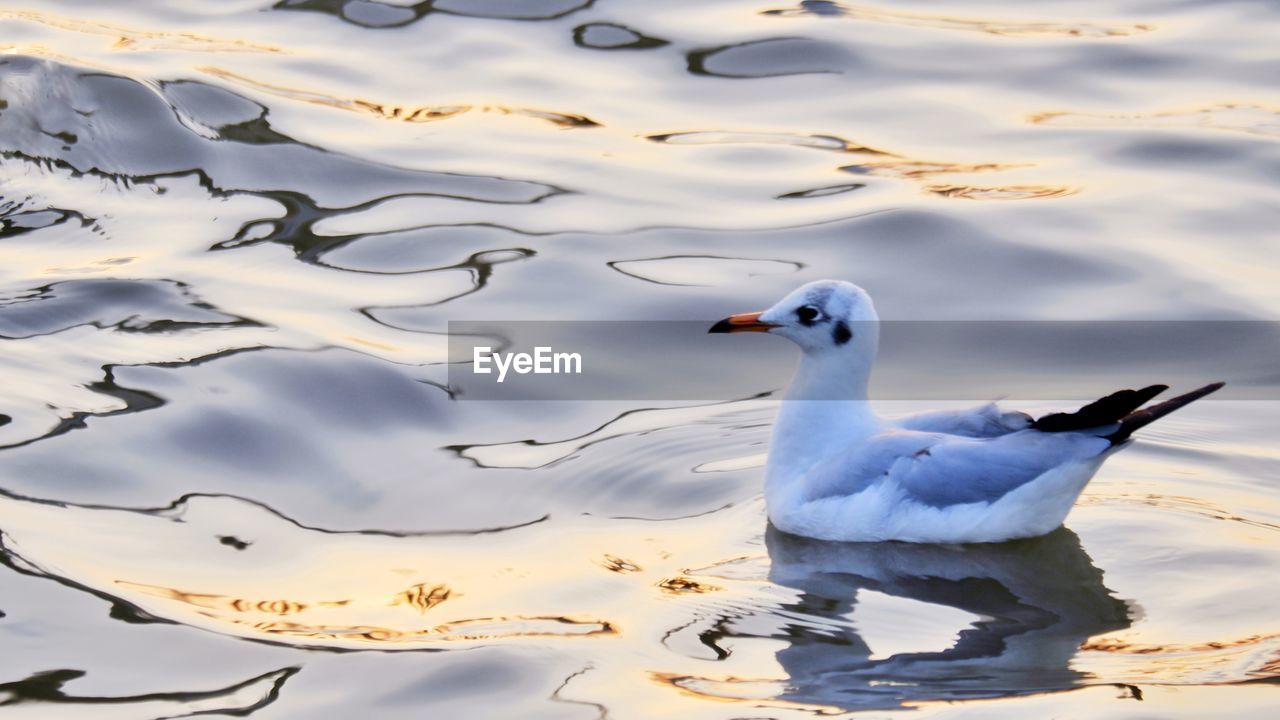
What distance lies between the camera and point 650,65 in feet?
40.0

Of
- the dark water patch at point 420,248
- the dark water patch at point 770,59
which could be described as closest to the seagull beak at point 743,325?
the dark water patch at point 420,248

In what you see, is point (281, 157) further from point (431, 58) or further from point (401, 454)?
point (401, 454)

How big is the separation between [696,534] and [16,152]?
5753 millimetres

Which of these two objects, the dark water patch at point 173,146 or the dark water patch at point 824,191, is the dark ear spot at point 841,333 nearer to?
the dark water patch at point 824,191

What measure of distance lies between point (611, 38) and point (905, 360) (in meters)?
Answer: 4.90

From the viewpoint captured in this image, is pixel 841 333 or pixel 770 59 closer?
pixel 841 333

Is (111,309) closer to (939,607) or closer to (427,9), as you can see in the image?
(939,607)

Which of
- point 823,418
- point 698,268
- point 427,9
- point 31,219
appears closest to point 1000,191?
point 698,268

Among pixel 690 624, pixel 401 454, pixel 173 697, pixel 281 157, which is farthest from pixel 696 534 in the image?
pixel 281 157

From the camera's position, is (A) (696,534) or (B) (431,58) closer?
(A) (696,534)

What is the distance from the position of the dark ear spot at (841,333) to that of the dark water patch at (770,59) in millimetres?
5492

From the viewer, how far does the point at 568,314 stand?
8.88 metres

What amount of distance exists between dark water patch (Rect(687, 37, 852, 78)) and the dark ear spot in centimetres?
549

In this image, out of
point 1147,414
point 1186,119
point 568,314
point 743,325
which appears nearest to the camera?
point 1147,414
